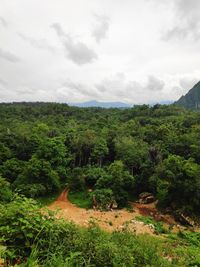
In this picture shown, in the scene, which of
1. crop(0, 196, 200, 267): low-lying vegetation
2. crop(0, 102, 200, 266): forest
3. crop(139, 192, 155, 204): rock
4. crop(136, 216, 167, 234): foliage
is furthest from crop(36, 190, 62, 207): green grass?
crop(0, 196, 200, 267): low-lying vegetation

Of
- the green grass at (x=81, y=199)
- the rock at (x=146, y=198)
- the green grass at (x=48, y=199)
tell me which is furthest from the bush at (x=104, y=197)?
the green grass at (x=48, y=199)

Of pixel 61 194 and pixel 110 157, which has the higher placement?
pixel 110 157

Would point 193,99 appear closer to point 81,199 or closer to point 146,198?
point 146,198

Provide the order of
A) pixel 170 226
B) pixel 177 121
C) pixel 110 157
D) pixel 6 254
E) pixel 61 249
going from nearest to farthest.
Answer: pixel 6 254 → pixel 61 249 → pixel 170 226 → pixel 110 157 → pixel 177 121

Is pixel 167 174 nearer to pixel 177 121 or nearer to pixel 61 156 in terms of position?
pixel 61 156

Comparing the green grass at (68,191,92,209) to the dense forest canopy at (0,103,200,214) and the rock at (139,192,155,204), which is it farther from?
the rock at (139,192,155,204)

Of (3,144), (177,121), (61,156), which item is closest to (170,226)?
(61,156)
